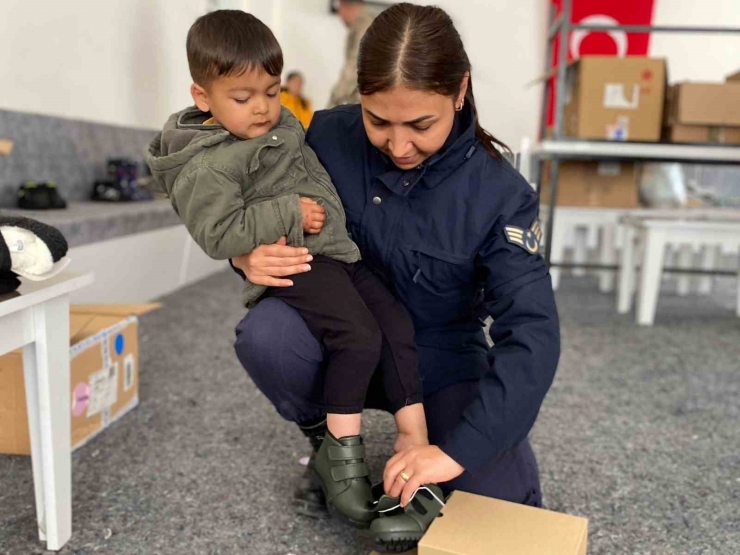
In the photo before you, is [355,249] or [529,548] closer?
[529,548]

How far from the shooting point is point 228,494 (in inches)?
49.2

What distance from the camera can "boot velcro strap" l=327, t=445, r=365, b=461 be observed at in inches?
37.8

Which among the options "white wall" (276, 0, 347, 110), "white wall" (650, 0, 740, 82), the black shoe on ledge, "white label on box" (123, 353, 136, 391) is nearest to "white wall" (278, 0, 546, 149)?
"white wall" (276, 0, 347, 110)

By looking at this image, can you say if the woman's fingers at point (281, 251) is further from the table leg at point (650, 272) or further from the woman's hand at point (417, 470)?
the table leg at point (650, 272)

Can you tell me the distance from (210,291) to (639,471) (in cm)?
216

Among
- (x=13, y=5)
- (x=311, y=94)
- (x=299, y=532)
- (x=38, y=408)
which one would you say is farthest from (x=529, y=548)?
(x=311, y=94)

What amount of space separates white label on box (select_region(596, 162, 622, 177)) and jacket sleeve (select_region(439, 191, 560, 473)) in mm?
2538

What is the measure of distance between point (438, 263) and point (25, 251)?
0.57m

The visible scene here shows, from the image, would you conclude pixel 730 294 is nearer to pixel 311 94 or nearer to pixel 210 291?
pixel 210 291

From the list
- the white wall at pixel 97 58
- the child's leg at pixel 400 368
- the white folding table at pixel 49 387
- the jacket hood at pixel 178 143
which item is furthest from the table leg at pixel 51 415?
the white wall at pixel 97 58

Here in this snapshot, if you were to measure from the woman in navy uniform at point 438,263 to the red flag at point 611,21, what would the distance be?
3.90 meters

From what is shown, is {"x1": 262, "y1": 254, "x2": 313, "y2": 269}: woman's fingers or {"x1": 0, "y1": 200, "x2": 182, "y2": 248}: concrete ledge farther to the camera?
{"x1": 0, "y1": 200, "x2": 182, "y2": 248}: concrete ledge

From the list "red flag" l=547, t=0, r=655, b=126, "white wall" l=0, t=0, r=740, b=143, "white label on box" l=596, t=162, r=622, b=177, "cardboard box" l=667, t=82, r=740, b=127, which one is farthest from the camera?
"red flag" l=547, t=0, r=655, b=126

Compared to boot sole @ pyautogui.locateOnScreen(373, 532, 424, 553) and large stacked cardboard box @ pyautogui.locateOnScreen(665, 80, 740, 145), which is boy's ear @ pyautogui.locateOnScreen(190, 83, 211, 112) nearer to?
boot sole @ pyautogui.locateOnScreen(373, 532, 424, 553)
